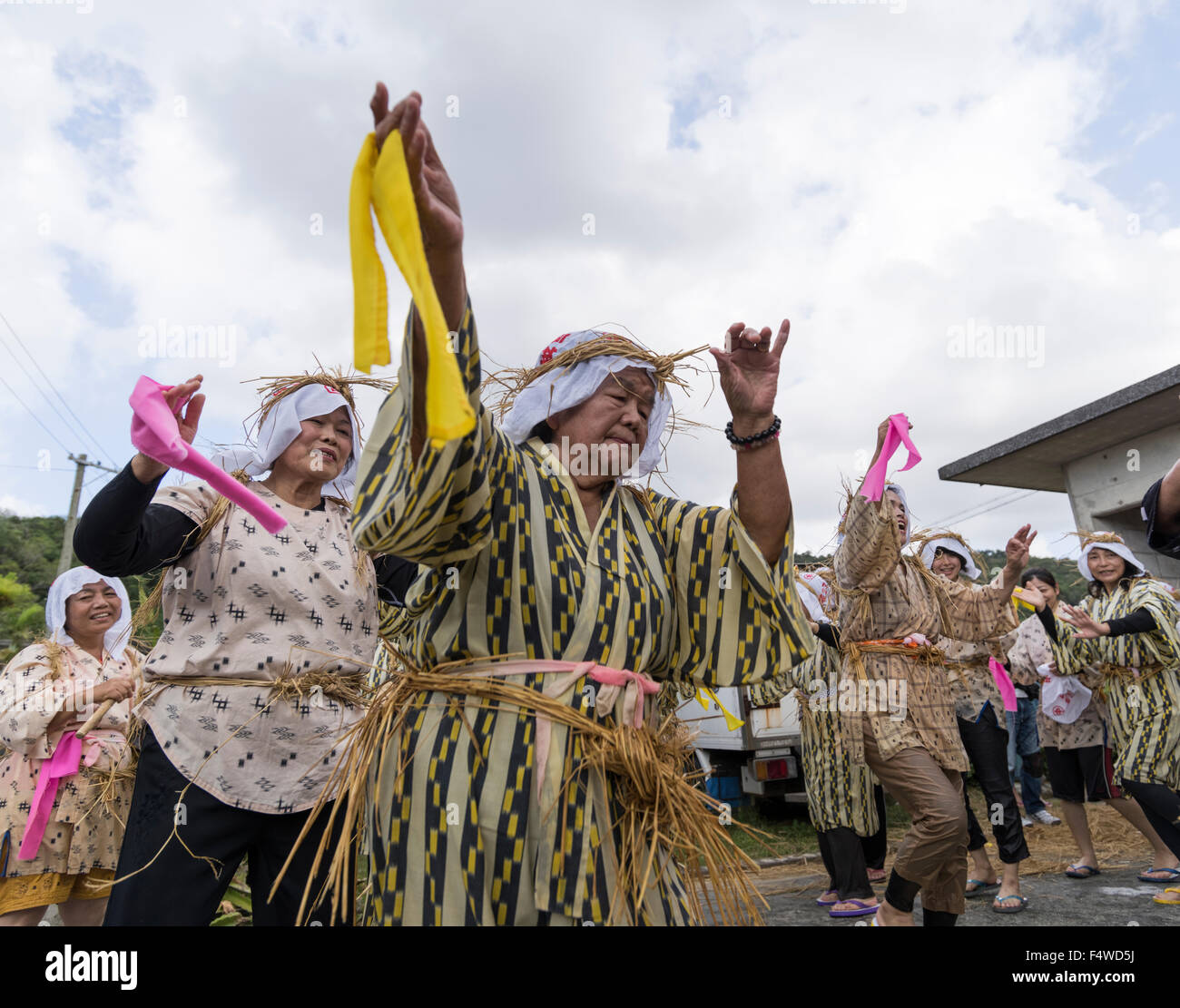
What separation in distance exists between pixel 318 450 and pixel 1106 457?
10293 millimetres

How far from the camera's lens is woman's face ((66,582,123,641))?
445 cm

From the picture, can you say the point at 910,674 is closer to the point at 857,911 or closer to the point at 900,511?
the point at 900,511

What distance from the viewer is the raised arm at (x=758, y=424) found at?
6.83 ft

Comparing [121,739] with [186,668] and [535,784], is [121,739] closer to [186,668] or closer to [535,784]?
[186,668]

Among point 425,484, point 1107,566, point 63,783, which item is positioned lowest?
point 63,783

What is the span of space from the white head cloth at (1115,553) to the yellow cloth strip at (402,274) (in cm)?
674

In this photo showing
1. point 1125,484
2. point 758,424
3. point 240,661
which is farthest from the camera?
point 1125,484

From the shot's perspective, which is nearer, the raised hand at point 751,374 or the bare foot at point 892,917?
the raised hand at point 751,374

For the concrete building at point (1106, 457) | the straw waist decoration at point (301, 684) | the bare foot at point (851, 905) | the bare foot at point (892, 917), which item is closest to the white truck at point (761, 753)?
the bare foot at point (851, 905)

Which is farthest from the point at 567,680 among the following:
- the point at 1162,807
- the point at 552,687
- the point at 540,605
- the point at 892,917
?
the point at 1162,807

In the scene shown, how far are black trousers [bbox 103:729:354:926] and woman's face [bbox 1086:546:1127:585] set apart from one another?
623 centimetres

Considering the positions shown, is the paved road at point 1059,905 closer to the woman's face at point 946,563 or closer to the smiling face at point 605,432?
the woman's face at point 946,563

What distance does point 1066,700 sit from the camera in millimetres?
6980
